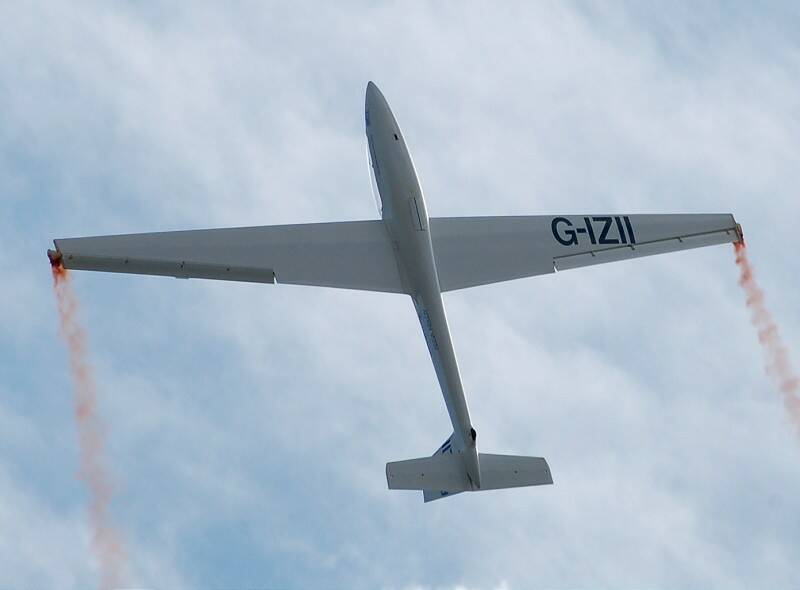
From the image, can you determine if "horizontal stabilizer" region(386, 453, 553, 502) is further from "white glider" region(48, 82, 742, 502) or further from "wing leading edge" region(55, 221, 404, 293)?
"wing leading edge" region(55, 221, 404, 293)

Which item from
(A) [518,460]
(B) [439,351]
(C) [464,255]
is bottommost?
(A) [518,460]

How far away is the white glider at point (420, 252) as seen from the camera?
7600 cm

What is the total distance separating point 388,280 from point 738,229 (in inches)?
601

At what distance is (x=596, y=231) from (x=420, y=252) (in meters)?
8.02

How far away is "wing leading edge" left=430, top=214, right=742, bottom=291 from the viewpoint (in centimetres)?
8112

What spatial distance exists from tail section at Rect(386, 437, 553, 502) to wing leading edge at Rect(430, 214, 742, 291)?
8.47m

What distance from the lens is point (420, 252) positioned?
79625mm

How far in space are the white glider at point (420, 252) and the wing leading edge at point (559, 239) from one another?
4cm

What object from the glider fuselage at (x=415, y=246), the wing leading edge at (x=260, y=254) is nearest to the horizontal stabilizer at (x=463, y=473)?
the glider fuselage at (x=415, y=246)

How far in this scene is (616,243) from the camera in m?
82.2

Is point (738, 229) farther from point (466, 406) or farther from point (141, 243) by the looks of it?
point (141, 243)

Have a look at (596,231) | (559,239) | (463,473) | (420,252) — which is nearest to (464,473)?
(463,473)

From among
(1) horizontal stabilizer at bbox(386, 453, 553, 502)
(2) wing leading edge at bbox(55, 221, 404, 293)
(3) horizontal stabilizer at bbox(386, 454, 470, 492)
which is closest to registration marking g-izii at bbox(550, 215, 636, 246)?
(2) wing leading edge at bbox(55, 221, 404, 293)

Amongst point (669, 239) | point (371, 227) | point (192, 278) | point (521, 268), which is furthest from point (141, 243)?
point (669, 239)
